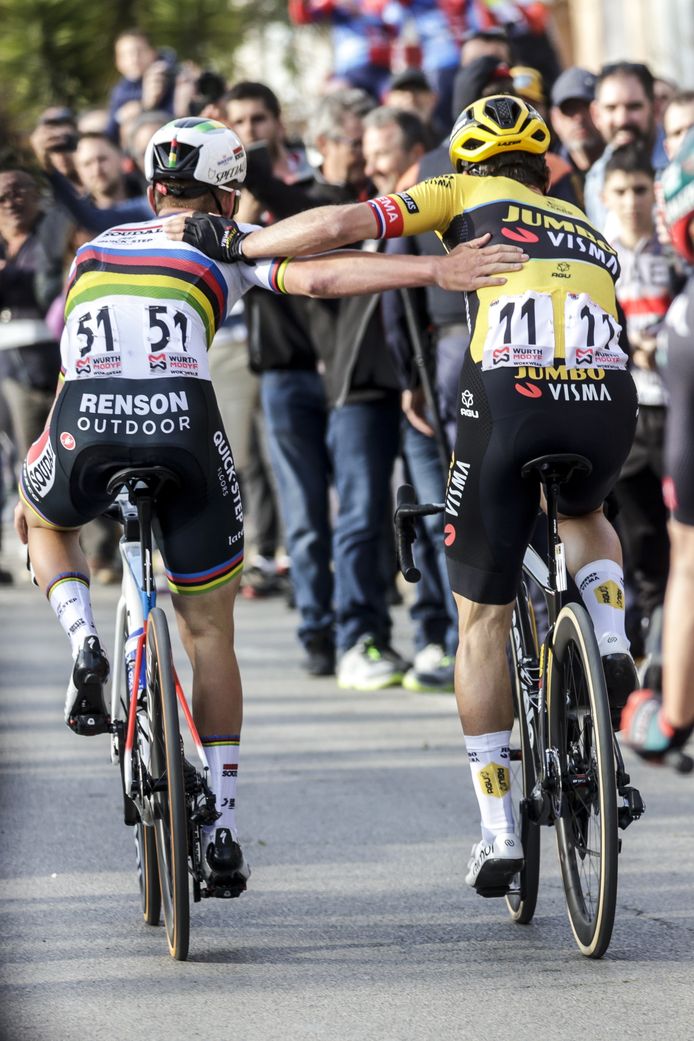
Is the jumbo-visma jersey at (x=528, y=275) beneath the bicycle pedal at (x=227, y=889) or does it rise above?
above

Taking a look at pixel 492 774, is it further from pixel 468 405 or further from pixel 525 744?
pixel 468 405

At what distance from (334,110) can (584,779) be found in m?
5.43

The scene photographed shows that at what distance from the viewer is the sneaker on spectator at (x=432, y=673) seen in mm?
9102

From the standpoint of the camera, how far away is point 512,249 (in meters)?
4.93

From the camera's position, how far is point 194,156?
5254 mm

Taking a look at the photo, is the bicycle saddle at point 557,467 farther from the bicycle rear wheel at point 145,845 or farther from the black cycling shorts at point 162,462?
the bicycle rear wheel at point 145,845

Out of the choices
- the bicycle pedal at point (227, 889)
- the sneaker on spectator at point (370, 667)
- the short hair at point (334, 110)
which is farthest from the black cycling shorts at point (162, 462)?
the short hair at point (334, 110)

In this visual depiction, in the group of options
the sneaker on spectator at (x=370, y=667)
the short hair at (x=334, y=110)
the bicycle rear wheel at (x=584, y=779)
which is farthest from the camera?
the short hair at (x=334, y=110)

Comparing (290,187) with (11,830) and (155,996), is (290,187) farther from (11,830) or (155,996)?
(155,996)

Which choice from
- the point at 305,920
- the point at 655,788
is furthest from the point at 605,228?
the point at 305,920

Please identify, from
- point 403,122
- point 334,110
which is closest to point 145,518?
point 403,122

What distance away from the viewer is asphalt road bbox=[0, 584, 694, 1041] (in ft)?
14.7

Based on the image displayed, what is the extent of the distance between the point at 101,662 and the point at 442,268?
1.40 meters

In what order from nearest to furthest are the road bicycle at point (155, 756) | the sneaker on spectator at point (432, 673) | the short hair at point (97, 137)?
the road bicycle at point (155, 756)
the sneaker on spectator at point (432, 673)
the short hair at point (97, 137)
